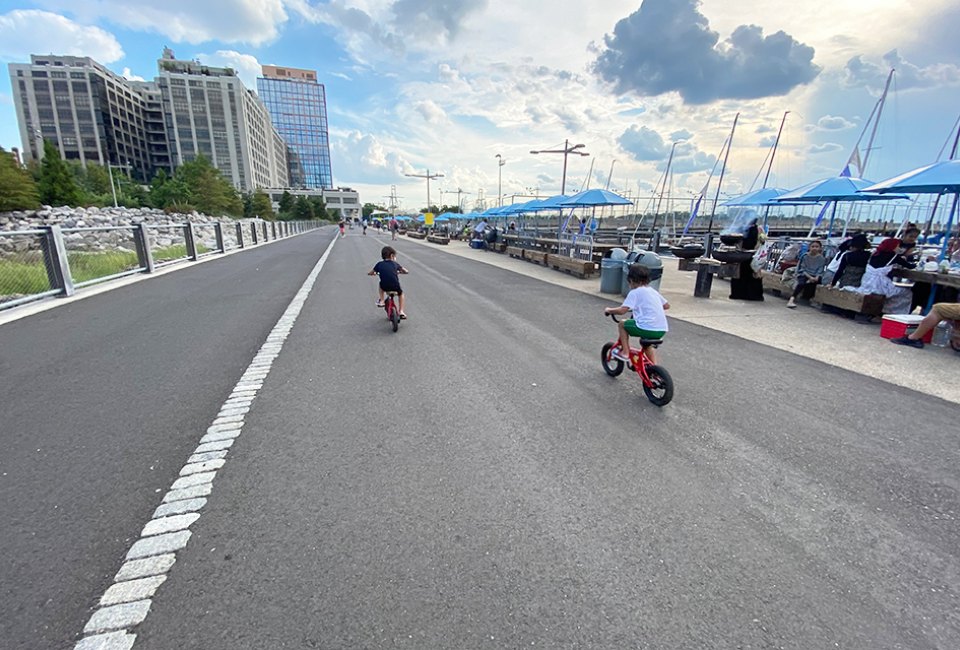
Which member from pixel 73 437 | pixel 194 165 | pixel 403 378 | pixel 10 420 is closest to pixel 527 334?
pixel 403 378

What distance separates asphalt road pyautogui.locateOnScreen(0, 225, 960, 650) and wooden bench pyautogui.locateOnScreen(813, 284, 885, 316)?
3539 millimetres

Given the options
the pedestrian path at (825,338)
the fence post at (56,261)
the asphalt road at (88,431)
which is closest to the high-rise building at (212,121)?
the fence post at (56,261)

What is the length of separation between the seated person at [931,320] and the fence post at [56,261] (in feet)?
50.7

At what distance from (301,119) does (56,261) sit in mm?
196476

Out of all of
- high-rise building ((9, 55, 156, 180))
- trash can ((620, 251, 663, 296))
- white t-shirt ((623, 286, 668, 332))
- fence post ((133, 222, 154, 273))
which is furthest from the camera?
high-rise building ((9, 55, 156, 180))

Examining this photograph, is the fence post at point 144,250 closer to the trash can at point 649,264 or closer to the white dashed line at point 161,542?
the white dashed line at point 161,542

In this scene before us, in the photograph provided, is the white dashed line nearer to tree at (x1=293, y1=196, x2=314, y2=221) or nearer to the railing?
the railing

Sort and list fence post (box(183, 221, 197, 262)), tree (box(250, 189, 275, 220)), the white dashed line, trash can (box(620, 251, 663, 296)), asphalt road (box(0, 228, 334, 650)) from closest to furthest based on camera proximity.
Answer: the white dashed line
asphalt road (box(0, 228, 334, 650))
trash can (box(620, 251, 663, 296))
fence post (box(183, 221, 197, 262))
tree (box(250, 189, 275, 220))

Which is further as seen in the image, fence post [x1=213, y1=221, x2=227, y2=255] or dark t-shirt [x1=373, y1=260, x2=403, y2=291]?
fence post [x1=213, y1=221, x2=227, y2=255]

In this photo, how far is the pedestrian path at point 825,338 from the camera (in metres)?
5.09

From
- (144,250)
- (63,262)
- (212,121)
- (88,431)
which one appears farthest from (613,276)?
(212,121)

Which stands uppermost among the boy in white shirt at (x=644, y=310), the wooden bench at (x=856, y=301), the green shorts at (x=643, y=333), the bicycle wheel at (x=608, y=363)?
the boy in white shirt at (x=644, y=310)

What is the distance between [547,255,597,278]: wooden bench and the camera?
13641mm

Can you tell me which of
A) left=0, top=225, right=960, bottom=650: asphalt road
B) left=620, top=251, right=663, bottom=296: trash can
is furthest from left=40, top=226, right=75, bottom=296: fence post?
left=620, top=251, right=663, bottom=296: trash can
